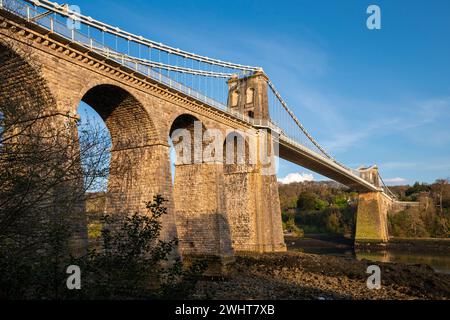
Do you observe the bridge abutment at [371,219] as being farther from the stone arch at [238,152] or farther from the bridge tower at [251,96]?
the stone arch at [238,152]

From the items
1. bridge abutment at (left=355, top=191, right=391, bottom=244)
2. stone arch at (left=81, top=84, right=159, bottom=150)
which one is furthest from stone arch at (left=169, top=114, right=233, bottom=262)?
bridge abutment at (left=355, top=191, right=391, bottom=244)

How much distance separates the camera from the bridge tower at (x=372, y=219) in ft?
164

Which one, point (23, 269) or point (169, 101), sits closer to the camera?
point (23, 269)

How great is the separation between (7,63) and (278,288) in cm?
1226

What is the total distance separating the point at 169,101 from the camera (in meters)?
19.2

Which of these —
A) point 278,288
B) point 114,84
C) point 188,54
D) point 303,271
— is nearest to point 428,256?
point 303,271

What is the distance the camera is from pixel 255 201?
86.1 ft

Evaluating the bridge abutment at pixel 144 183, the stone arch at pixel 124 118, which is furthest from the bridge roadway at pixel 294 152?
the bridge abutment at pixel 144 183

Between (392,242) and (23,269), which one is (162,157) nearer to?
(23,269)

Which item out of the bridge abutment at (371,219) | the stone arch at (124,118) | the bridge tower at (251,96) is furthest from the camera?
the bridge abutment at (371,219)

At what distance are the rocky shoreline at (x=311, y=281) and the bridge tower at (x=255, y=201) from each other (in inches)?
59.4

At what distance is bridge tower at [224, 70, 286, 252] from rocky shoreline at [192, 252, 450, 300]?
151 centimetres
